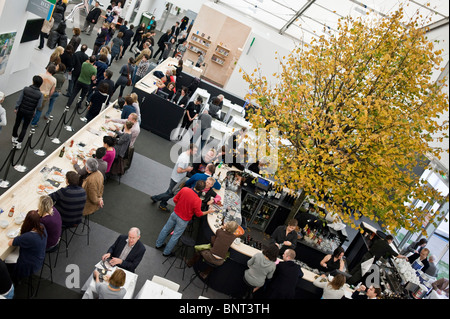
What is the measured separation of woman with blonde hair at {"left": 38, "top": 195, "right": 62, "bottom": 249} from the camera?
16.1 ft

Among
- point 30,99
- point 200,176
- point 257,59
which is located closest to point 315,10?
point 257,59

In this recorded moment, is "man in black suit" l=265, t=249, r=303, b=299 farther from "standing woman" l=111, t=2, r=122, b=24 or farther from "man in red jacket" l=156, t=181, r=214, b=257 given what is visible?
"standing woman" l=111, t=2, r=122, b=24

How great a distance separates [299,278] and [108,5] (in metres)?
18.8

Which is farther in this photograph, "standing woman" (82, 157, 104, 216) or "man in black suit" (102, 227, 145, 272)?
"standing woman" (82, 157, 104, 216)

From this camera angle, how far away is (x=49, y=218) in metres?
4.99

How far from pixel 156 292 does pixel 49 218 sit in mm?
1650

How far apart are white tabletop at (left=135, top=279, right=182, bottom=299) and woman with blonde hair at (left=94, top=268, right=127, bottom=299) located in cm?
31

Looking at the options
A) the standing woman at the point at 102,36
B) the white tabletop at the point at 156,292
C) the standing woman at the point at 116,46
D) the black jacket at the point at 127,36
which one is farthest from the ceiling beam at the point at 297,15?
the white tabletop at the point at 156,292

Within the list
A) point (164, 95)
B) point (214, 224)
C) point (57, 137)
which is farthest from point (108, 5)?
point (214, 224)

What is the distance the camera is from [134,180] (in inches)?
368

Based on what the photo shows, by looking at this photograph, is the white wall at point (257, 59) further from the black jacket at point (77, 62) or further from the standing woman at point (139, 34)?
the black jacket at point (77, 62)

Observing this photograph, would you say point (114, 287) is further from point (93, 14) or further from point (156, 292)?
point (93, 14)

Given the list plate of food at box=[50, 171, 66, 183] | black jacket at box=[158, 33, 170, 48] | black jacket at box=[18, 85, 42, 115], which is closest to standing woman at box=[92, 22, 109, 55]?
black jacket at box=[158, 33, 170, 48]

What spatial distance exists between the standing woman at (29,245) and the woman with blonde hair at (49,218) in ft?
0.62
